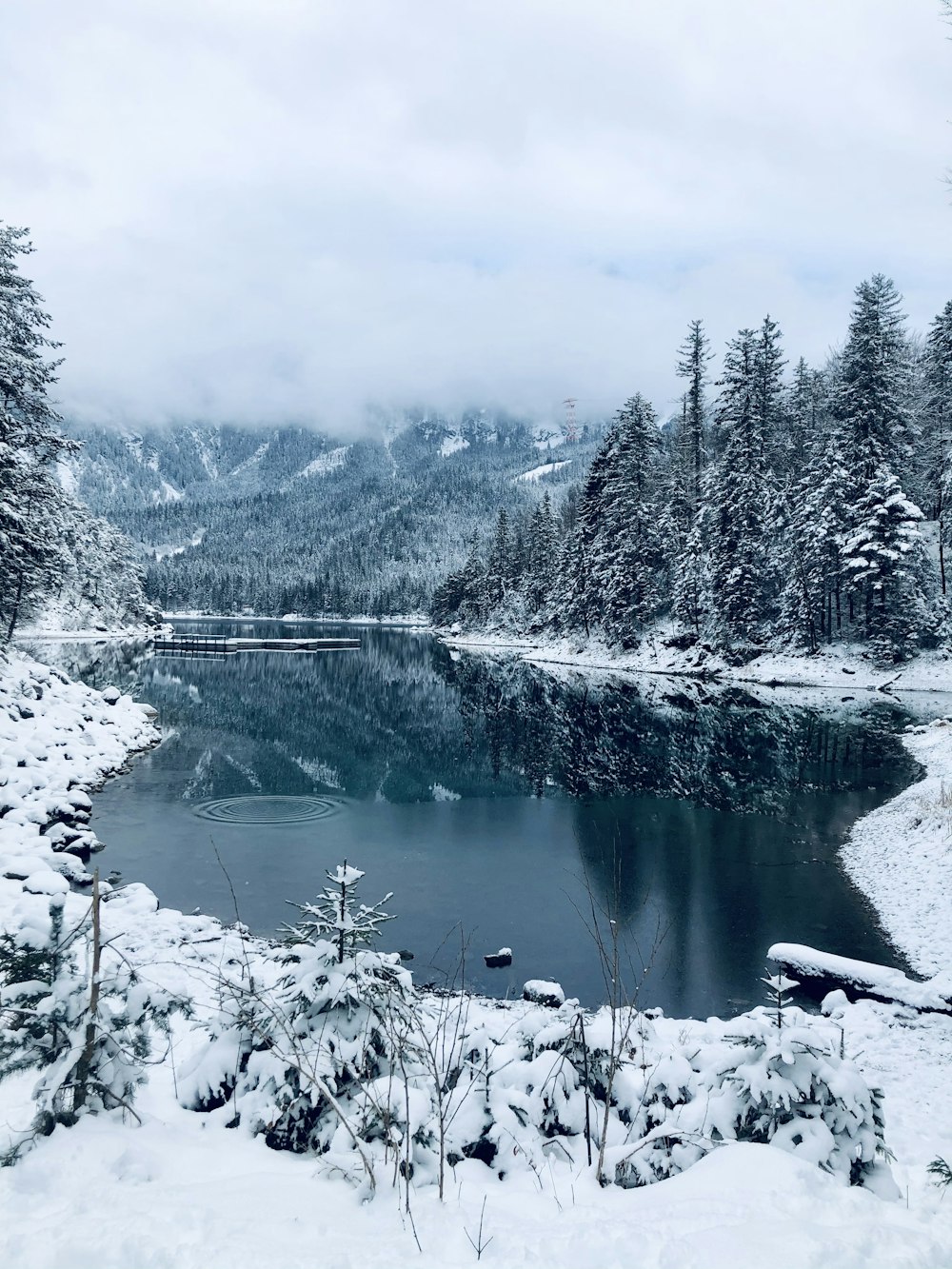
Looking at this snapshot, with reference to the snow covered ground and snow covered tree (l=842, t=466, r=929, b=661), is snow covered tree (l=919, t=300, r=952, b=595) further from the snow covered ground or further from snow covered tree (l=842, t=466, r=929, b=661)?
the snow covered ground

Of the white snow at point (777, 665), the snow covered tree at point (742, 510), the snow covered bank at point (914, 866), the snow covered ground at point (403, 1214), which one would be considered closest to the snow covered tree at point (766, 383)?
the snow covered tree at point (742, 510)

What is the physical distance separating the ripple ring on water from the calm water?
0.32ft

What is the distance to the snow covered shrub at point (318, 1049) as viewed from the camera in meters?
5.15

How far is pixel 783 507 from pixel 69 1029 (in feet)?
174

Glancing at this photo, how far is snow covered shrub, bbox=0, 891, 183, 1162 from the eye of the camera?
4.70 m

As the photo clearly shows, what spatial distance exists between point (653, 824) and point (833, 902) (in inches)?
226

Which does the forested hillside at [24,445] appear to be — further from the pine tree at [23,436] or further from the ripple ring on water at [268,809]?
the ripple ring on water at [268,809]

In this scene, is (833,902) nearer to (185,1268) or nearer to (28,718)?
(185,1268)

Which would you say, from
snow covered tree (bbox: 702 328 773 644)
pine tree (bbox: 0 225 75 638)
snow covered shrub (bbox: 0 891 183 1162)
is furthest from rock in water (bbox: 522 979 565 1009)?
snow covered tree (bbox: 702 328 773 644)

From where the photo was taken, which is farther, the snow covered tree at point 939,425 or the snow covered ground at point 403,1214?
the snow covered tree at point 939,425

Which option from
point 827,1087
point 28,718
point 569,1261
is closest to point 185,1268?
point 569,1261

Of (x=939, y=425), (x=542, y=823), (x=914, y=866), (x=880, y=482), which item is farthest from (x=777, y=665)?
(x=914, y=866)

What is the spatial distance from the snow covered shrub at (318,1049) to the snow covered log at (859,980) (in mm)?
7215

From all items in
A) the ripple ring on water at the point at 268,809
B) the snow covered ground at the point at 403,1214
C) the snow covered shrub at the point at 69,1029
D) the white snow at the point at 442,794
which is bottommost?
the white snow at the point at 442,794
